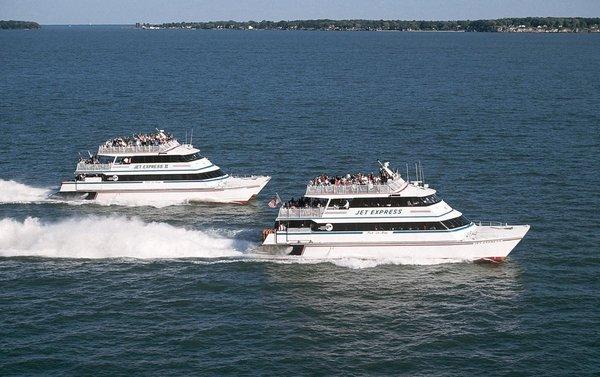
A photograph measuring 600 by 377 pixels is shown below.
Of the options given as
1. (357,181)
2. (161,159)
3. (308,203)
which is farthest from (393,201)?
(161,159)

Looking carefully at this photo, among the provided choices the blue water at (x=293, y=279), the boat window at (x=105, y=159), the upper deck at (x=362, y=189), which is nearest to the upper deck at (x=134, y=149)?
the boat window at (x=105, y=159)

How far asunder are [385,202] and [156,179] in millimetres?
25754

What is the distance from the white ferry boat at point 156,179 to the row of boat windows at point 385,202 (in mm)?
18197

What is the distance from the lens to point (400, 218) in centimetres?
6047

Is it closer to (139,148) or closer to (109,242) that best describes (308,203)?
(109,242)

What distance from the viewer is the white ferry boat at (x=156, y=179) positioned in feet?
258

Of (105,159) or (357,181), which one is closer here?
(357,181)

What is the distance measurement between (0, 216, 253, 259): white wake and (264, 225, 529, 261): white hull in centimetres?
476

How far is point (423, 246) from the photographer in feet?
197

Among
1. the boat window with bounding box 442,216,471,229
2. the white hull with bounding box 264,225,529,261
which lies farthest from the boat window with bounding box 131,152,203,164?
the boat window with bounding box 442,216,471,229

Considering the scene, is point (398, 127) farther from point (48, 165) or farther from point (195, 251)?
point (195, 251)

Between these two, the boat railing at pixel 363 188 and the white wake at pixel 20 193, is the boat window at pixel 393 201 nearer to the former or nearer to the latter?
the boat railing at pixel 363 188

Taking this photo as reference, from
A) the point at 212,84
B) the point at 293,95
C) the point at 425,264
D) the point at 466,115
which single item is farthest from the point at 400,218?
the point at 212,84

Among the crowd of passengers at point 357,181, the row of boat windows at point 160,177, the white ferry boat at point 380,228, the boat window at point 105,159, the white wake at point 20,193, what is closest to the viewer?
the white ferry boat at point 380,228
